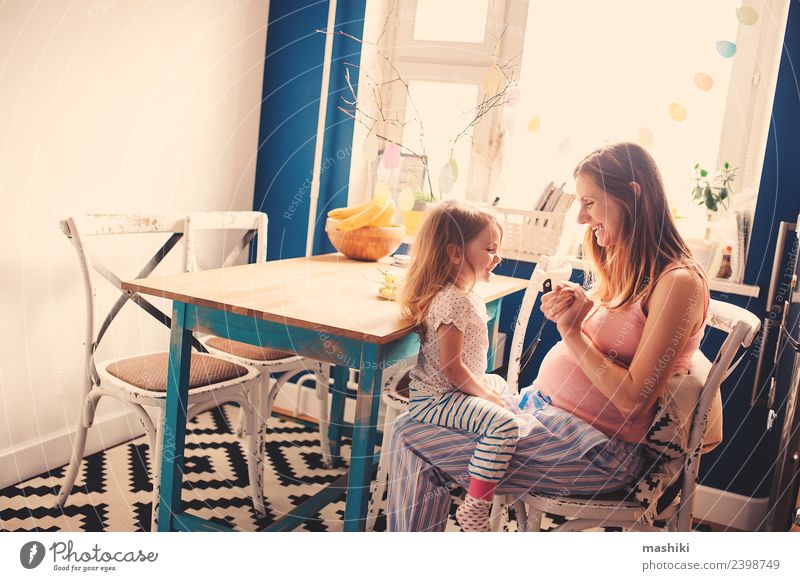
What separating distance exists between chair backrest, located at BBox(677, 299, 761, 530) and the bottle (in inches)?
28.5

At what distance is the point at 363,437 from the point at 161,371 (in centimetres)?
57

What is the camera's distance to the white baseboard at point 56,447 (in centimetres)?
177

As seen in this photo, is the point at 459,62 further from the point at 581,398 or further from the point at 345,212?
the point at 581,398

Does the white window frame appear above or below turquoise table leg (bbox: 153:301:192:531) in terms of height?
above

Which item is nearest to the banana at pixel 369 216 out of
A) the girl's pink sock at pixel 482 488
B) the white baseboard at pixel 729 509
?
the girl's pink sock at pixel 482 488

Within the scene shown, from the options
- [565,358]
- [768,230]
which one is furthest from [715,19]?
[565,358]

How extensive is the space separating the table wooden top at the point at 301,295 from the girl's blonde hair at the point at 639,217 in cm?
41

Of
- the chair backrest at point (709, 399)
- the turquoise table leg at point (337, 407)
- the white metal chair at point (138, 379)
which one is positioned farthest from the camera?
the turquoise table leg at point (337, 407)

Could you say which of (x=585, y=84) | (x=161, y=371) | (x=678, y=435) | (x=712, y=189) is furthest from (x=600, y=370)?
(x=585, y=84)

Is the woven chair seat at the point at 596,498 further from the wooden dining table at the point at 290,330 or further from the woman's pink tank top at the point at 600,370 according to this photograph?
the wooden dining table at the point at 290,330

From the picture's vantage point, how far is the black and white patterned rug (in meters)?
1.64

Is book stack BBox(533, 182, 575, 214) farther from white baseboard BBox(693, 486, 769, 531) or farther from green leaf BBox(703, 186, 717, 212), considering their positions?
white baseboard BBox(693, 486, 769, 531)

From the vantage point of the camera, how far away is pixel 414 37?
2410 millimetres

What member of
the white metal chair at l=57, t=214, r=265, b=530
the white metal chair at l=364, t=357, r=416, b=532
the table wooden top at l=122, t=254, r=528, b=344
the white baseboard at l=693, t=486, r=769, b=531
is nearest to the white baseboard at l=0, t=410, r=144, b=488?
the white metal chair at l=57, t=214, r=265, b=530
